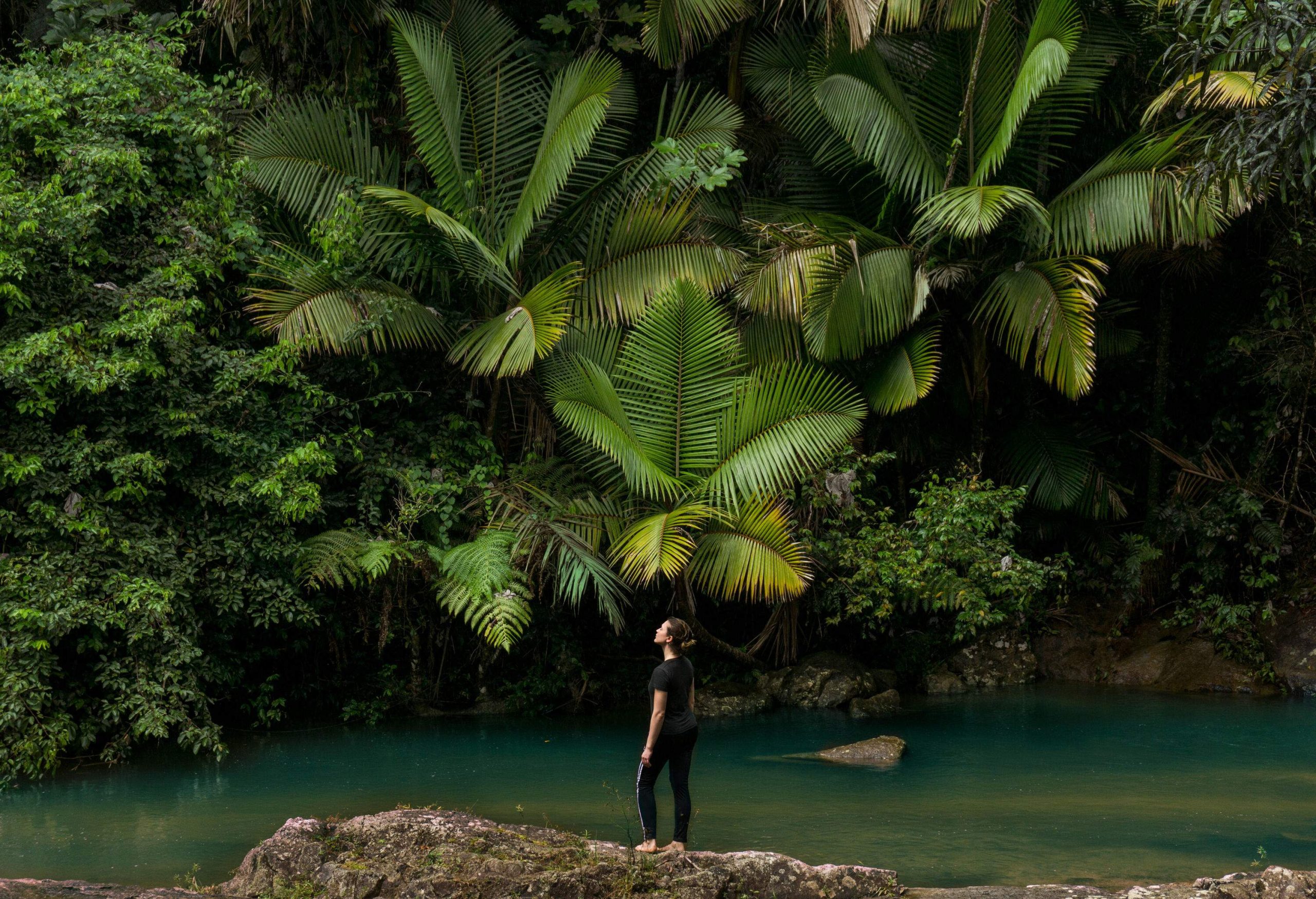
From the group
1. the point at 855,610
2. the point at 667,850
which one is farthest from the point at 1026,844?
the point at 855,610

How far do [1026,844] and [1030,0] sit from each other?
27.6 feet

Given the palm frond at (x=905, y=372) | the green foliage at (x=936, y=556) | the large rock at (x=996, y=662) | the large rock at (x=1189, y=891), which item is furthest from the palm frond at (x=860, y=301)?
the large rock at (x=1189, y=891)

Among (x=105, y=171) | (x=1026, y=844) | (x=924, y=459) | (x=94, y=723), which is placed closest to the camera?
(x=1026, y=844)

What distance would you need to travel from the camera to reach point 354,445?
34.9 feet

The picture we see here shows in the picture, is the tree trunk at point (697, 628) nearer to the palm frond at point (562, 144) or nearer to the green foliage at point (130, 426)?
the green foliage at point (130, 426)

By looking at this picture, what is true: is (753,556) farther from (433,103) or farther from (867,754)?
(433,103)

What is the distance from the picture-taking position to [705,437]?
10.3 meters

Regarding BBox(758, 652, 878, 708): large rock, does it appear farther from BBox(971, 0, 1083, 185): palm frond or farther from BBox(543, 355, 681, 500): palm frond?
BBox(971, 0, 1083, 185): palm frond

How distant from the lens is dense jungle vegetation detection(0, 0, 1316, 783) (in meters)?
9.53

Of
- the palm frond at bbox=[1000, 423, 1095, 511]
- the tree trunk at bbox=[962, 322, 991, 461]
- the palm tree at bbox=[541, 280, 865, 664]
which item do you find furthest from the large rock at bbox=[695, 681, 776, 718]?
the palm frond at bbox=[1000, 423, 1095, 511]

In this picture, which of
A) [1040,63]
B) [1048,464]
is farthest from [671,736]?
[1048,464]

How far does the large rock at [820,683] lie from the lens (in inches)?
465

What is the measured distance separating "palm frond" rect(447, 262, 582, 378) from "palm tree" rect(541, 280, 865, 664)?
1.53 feet

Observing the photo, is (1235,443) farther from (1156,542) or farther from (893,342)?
(893,342)
